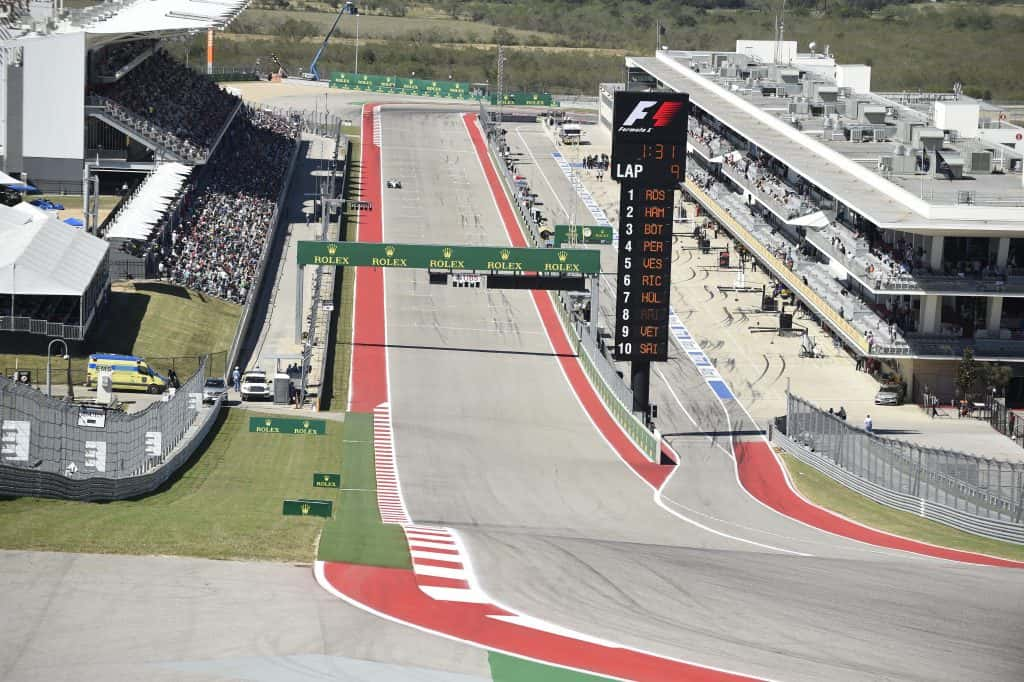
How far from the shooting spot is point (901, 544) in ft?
181

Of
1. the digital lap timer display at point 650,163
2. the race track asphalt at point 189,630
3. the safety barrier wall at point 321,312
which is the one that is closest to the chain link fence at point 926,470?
the digital lap timer display at point 650,163

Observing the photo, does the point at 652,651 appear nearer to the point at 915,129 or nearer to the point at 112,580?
the point at 112,580

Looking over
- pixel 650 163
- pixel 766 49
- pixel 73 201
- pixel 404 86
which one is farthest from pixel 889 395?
pixel 404 86

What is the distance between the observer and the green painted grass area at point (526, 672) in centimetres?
3547

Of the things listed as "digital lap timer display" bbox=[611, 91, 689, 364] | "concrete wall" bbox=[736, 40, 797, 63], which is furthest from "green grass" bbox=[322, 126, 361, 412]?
"concrete wall" bbox=[736, 40, 797, 63]

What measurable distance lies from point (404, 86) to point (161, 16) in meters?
64.3

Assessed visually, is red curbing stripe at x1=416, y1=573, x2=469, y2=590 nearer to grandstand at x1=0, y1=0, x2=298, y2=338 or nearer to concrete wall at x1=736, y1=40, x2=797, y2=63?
grandstand at x1=0, y1=0, x2=298, y2=338

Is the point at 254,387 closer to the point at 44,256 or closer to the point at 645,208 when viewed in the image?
the point at 44,256

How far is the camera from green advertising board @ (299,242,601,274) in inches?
3196

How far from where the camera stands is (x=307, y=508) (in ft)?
164

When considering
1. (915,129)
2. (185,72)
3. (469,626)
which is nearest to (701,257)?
(915,129)

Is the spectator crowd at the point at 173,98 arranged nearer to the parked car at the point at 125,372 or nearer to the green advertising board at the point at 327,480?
the parked car at the point at 125,372

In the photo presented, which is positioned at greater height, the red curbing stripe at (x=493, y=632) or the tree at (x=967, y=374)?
the tree at (x=967, y=374)

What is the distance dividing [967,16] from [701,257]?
93711mm
